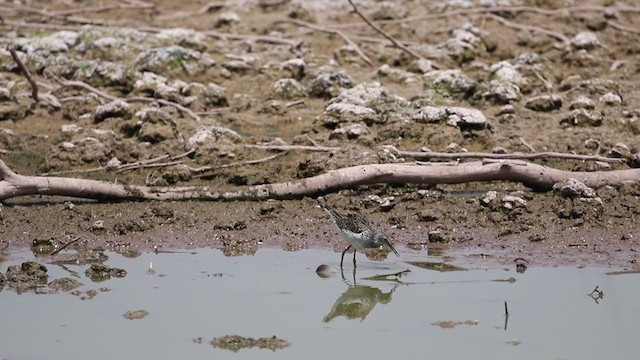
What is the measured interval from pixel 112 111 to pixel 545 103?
16.0 feet

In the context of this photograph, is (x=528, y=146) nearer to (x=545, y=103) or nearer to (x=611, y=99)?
(x=545, y=103)

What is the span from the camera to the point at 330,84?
14414mm

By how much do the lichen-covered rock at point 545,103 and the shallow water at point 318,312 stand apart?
13.1 feet

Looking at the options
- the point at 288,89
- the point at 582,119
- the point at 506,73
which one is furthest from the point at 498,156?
the point at 288,89

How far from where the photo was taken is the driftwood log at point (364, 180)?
37.7 feet

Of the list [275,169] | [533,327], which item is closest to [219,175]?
[275,169]

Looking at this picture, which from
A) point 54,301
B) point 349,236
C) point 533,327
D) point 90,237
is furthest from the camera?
point 90,237

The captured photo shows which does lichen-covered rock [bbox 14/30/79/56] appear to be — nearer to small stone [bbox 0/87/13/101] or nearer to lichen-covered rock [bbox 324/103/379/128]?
small stone [bbox 0/87/13/101]

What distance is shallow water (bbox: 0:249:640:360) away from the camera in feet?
26.3

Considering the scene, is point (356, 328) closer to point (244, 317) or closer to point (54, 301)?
point (244, 317)

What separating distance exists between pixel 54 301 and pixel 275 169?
373cm

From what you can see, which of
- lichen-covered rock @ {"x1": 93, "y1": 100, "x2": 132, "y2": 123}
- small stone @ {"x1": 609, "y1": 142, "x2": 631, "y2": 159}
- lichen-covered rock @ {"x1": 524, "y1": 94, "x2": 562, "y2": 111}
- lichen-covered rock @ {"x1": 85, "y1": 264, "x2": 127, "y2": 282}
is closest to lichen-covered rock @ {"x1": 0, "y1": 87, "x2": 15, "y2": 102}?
lichen-covered rock @ {"x1": 93, "y1": 100, "x2": 132, "y2": 123}

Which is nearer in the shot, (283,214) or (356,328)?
(356,328)

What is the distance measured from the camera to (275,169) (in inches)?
489
